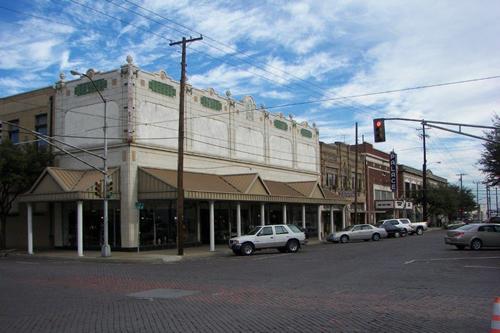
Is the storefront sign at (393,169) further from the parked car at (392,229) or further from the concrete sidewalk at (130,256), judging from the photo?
the concrete sidewalk at (130,256)

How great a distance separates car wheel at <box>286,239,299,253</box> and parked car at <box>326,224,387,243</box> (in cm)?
1149

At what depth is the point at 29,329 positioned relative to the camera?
361 inches

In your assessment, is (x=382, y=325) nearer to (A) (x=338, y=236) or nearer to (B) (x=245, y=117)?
(A) (x=338, y=236)

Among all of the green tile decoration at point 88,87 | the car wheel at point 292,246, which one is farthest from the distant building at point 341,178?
the green tile decoration at point 88,87

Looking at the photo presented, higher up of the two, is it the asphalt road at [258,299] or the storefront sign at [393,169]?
the storefront sign at [393,169]

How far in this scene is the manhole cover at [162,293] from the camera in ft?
43.0

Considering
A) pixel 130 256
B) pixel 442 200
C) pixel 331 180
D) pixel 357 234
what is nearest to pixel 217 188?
pixel 130 256

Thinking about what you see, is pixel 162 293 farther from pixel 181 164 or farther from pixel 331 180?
pixel 331 180

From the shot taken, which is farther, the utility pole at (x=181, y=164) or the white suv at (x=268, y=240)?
the white suv at (x=268, y=240)

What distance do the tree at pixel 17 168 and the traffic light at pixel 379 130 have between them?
69.8ft

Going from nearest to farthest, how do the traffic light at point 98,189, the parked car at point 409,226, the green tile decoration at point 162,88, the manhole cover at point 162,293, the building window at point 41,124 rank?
the manhole cover at point 162,293
the traffic light at point 98,189
the green tile decoration at point 162,88
the building window at point 41,124
the parked car at point 409,226

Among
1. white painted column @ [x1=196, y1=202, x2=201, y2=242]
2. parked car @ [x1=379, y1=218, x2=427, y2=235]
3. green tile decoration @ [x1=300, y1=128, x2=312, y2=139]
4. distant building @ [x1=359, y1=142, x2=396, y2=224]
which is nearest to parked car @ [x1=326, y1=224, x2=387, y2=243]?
parked car @ [x1=379, y1=218, x2=427, y2=235]

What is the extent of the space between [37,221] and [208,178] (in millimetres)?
12092

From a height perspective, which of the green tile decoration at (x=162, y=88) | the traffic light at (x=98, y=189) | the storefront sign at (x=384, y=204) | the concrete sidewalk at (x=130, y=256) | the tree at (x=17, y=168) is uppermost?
the green tile decoration at (x=162, y=88)
